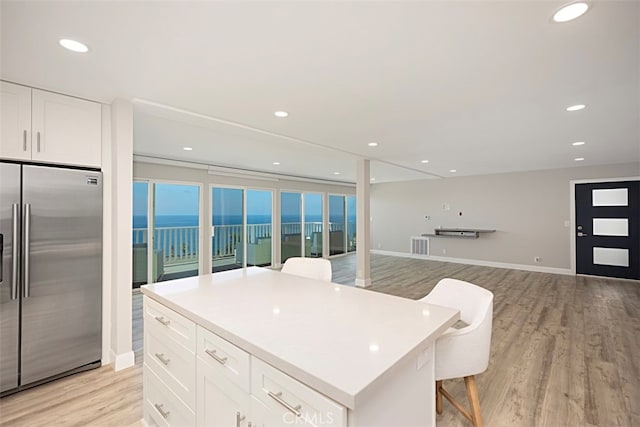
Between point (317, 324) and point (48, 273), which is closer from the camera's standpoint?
point (317, 324)

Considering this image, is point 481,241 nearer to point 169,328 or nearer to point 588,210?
point 588,210

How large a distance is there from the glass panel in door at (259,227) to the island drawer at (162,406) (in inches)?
202

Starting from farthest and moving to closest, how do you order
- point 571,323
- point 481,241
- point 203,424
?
point 481,241 < point 571,323 < point 203,424

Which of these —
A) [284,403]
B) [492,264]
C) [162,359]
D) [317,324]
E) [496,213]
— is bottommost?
[492,264]

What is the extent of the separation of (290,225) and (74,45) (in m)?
6.23

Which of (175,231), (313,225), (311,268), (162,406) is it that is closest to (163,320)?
(162,406)

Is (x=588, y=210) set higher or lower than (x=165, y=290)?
higher

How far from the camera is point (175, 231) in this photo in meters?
5.75

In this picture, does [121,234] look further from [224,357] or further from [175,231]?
[175,231]

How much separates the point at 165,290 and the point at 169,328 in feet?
0.91

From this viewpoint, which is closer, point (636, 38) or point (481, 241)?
point (636, 38)

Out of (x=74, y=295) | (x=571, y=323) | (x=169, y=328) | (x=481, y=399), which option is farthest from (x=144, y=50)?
(x=571, y=323)

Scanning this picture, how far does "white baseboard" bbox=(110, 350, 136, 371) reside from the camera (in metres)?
2.51

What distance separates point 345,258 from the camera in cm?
878
